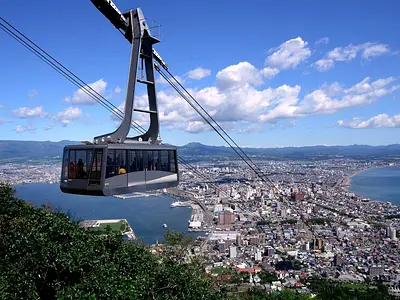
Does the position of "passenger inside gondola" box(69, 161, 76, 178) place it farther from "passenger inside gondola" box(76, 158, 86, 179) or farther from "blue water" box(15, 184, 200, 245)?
"blue water" box(15, 184, 200, 245)

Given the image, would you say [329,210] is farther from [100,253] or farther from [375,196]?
[100,253]

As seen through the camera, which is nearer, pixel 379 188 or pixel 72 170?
pixel 72 170

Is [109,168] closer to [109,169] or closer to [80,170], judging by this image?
[109,169]

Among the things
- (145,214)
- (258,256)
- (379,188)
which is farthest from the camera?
(379,188)

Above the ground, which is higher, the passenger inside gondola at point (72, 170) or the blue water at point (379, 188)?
the passenger inside gondola at point (72, 170)

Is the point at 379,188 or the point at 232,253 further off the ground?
the point at 379,188

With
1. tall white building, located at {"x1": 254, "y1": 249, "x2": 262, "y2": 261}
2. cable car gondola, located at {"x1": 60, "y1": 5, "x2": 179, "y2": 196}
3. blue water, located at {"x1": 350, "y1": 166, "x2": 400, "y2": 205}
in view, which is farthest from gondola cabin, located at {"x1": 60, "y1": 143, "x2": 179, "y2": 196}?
blue water, located at {"x1": 350, "y1": 166, "x2": 400, "y2": 205}

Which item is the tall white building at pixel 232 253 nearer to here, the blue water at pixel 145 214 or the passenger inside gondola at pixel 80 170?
the blue water at pixel 145 214

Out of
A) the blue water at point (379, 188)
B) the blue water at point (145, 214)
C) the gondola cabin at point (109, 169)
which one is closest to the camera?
the gondola cabin at point (109, 169)

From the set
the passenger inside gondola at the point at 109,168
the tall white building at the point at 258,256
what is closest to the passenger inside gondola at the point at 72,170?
the passenger inside gondola at the point at 109,168

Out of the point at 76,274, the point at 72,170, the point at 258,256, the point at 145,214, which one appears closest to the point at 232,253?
the point at 258,256
